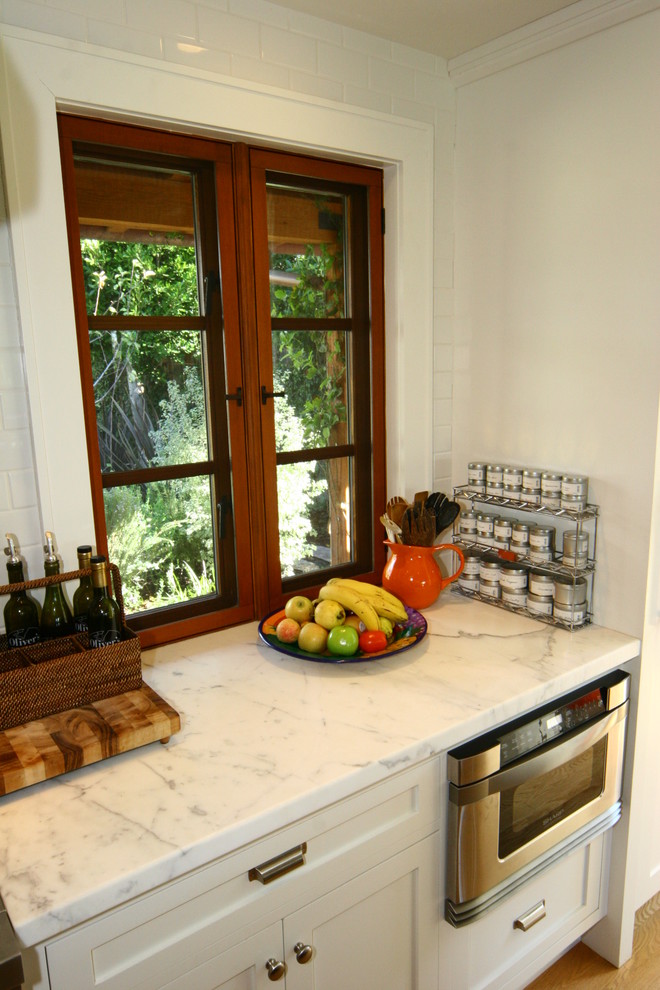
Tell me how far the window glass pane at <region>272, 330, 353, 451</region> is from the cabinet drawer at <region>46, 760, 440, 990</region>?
→ 3.29 feet

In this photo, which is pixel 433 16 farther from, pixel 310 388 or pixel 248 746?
pixel 248 746

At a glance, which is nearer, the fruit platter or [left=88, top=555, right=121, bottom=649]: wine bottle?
[left=88, top=555, right=121, bottom=649]: wine bottle

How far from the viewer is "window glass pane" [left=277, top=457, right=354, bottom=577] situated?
6.84 feet

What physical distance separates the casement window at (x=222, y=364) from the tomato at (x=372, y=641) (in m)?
0.40

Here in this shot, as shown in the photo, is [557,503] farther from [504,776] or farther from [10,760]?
[10,760]

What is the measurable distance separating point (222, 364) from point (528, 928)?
1586mm

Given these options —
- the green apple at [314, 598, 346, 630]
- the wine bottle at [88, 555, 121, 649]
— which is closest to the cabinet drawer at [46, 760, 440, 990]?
the green apple at [314, 598, 346, 630]

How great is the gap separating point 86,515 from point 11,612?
260mm

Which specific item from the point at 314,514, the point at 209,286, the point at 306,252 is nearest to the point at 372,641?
the point at 314,514

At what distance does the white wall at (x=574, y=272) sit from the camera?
1.70 metres

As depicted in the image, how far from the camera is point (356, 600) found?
5.91 feet

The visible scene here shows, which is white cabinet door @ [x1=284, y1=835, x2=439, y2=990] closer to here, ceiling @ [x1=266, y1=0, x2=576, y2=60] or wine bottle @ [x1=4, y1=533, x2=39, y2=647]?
wine bottle @ [x1=4, y1=533, x2=39, y2=647]

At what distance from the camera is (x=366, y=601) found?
1.82 m

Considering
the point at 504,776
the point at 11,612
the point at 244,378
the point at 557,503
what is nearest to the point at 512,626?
the point at 557,503
